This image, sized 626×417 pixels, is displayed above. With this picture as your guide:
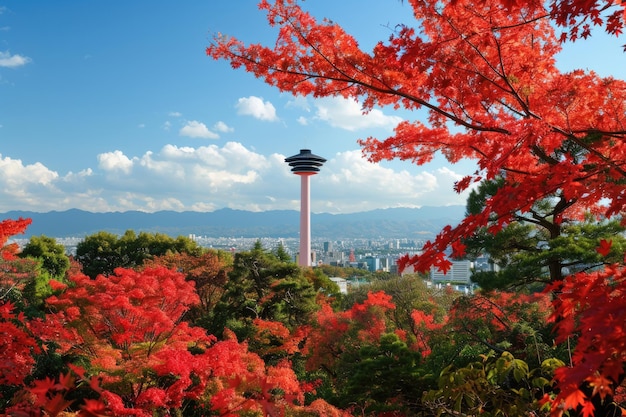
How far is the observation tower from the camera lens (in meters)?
41.4

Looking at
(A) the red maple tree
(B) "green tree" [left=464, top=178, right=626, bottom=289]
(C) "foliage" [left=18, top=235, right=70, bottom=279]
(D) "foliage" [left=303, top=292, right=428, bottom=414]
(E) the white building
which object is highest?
(A) the red maple tree

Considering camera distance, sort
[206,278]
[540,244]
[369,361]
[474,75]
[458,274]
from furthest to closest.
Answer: [458,274] → [206,278] → [540,244] → [369,361] → [474,75]

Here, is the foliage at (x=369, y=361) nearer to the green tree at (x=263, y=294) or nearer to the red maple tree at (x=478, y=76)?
the green tree at (x=263, y=294)

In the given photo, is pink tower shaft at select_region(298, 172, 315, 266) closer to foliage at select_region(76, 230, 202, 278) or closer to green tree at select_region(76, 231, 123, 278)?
foliage at select_region(76, 230, 202, 278)

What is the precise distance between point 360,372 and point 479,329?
233 cm

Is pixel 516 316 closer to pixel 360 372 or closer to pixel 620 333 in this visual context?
pixel 360 372

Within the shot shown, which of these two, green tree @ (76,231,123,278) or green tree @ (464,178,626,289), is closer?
green tree @ (464,178,626,289)

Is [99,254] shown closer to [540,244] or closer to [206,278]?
[206,278]

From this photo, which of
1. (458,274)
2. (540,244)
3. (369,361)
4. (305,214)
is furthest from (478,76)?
(458,274)

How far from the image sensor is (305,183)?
1662 inches

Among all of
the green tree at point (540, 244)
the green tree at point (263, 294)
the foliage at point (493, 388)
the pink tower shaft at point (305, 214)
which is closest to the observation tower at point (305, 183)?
the pink tower shaft at point (305, 214)

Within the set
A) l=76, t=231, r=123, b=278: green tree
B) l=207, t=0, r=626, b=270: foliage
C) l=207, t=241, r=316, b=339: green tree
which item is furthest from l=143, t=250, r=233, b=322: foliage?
l=207, t=0, r=626, b=270: foliage

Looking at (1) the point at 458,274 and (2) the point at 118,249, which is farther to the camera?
(1) the point at 458,274

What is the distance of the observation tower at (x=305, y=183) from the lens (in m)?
41.4
